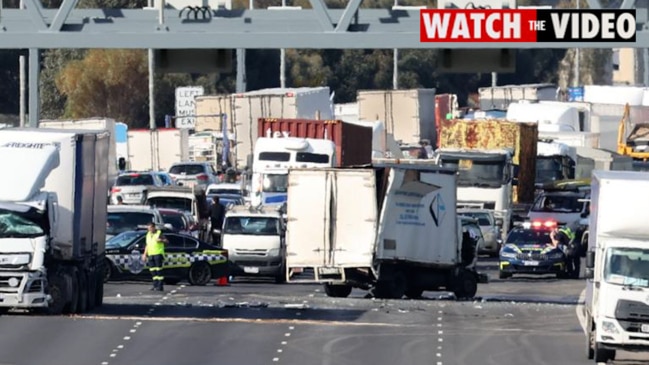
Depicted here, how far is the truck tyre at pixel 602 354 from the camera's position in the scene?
2317 centimetres

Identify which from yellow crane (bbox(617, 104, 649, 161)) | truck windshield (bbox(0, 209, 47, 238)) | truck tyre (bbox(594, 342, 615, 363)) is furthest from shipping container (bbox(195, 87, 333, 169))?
truck tyre (bbox(594, 342, 615, 363))

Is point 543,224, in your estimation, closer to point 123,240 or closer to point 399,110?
point 123,240

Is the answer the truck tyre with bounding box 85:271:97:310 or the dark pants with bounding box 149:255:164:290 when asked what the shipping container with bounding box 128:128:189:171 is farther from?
the truck tyre with bounding box 85:271:97:310

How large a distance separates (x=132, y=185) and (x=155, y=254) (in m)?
21.9

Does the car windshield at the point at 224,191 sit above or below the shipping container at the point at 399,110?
below

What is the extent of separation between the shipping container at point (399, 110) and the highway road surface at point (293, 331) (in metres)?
35.8

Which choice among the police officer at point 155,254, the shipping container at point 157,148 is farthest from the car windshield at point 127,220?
the shipping container at point 157,148

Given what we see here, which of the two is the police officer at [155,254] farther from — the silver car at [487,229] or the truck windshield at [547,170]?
the truck windshield at [547,170]

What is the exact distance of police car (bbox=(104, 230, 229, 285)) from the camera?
122 feet

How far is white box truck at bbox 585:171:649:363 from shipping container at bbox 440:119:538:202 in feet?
103

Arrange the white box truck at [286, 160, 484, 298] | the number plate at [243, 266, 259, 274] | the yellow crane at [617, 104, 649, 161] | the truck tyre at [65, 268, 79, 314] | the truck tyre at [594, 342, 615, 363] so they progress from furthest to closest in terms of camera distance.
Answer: the yellow crane at [617, 104, 649, 161], the number plate at [243, 266, 259, 274], the white box truck at [286, 160, 484, 298], the truck tyre at [65, 268, 79, 314], the truck tyre at [594, 342, 615, 363]

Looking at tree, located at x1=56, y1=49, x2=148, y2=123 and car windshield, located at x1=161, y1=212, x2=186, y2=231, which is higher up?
tree, located at x1=56, y1=49, x2=148, y2=123

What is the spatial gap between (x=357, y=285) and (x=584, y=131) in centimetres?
3714

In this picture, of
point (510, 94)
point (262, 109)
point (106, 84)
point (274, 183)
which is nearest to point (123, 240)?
point (274, 183)
